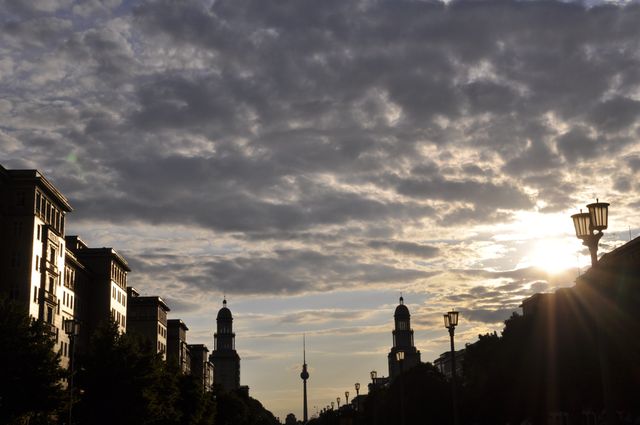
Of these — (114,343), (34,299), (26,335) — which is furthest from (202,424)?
(26,335)

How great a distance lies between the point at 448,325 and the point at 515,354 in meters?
30.8

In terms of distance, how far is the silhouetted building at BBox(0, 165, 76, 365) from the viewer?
92312 mm

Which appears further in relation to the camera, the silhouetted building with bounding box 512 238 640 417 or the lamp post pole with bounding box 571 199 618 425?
the silhouetted building with bounding box 512 238 640 417

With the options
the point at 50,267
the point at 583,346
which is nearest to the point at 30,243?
the point at 50,267

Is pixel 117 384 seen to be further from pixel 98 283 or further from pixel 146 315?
pixel 146 315

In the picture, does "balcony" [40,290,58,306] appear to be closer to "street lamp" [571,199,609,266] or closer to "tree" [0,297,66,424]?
"tree" [0,297,66,424]

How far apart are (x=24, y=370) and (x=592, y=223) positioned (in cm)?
4629

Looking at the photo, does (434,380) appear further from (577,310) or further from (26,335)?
(26,335)

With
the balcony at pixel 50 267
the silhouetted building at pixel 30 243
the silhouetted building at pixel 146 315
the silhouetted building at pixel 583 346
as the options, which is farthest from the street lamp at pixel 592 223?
the silhouetted building at pixel 146 315

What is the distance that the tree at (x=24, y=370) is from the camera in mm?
56438

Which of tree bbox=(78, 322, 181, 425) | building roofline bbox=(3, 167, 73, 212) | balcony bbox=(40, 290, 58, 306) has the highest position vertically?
building roofline bbox=(3, 167, 73, 212)

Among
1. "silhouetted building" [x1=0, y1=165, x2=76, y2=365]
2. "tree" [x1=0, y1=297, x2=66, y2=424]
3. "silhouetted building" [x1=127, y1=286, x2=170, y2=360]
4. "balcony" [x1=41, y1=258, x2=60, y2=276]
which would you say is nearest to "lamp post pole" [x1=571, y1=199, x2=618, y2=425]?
"tree" [x1=0, y1=297, x2=66, y2=424]

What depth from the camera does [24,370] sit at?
188ft

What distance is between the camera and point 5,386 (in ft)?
184
